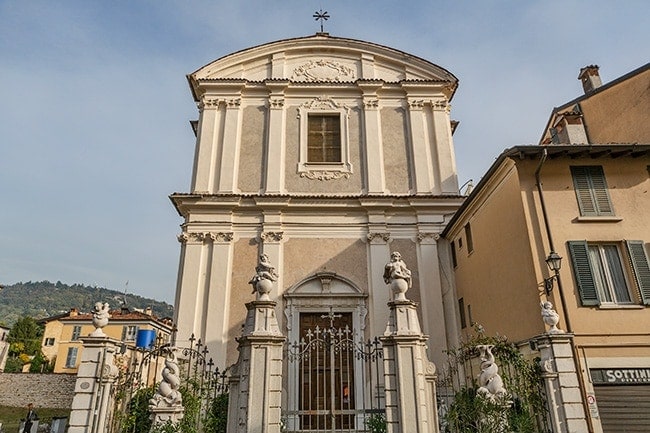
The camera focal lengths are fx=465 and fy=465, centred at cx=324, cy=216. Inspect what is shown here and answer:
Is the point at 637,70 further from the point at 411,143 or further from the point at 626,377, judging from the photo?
the point at 626,377

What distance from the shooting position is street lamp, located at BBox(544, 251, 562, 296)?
10382 millimetres

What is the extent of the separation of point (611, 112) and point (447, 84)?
6681 mm

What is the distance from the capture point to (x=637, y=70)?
17.7 meters

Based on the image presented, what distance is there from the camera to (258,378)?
8.25 m

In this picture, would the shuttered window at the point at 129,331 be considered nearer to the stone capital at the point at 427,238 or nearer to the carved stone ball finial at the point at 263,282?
the stone capital at the point at 427,238

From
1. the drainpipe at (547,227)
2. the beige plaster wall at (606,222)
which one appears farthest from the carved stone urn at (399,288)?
the beige plaster wall at (606,222)

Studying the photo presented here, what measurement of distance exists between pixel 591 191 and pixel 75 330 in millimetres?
48506

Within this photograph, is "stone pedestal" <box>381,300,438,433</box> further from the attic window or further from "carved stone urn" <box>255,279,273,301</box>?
the attic window

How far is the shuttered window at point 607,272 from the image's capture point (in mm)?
10711

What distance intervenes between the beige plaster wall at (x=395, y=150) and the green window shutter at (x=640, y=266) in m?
7.67

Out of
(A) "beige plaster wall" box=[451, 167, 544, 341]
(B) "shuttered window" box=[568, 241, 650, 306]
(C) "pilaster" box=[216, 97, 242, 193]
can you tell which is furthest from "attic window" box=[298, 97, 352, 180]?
(B) "shuttered window" box=[568, 241, 650, 306]

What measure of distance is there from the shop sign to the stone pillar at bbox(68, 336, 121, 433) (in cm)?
1000

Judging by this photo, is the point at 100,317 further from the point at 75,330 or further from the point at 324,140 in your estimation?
the point at 75,330

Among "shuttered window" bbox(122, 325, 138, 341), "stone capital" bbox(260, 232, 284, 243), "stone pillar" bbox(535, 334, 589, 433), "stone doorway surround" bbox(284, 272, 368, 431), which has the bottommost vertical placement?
"stone pillar" bbox(535, 334, 589, 433)
